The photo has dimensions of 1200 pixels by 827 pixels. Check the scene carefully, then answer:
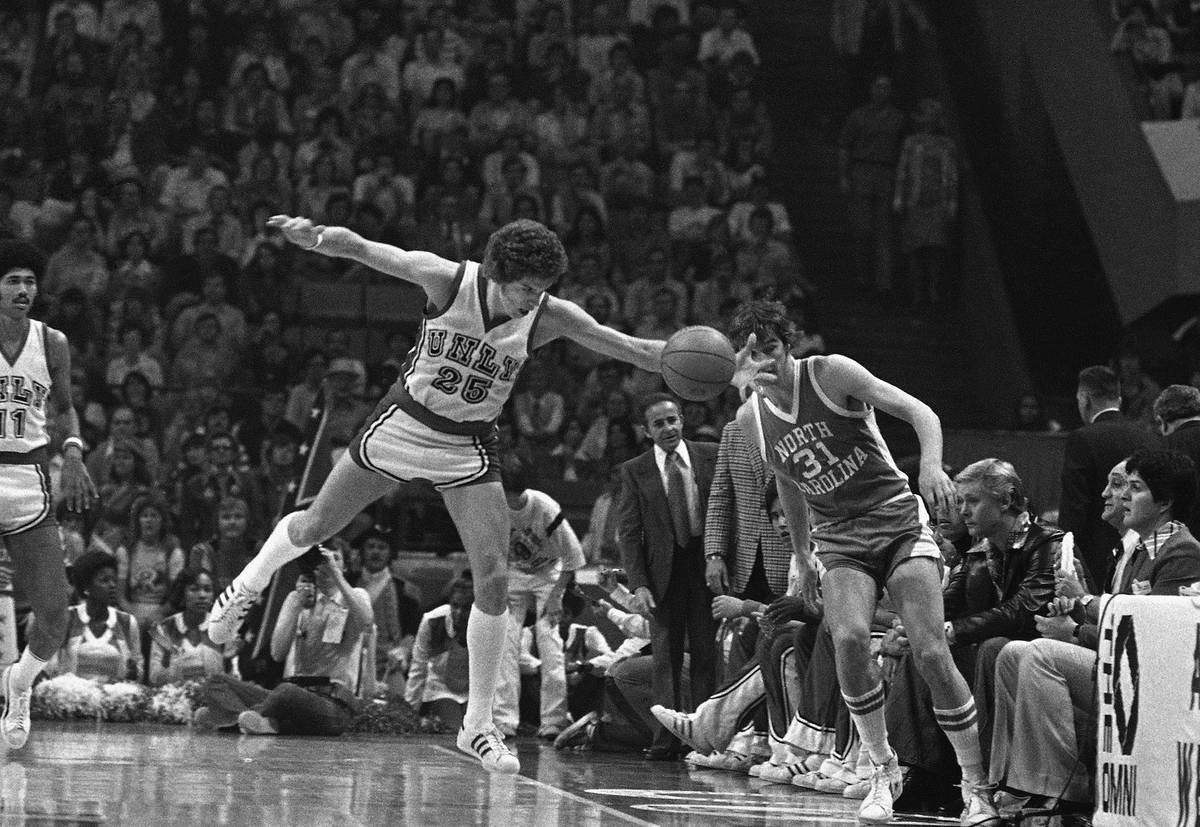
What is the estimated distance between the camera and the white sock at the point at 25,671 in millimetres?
8641

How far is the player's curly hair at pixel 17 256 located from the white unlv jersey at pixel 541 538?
4.50 m

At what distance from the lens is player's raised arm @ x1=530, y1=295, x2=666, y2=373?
7.43 m

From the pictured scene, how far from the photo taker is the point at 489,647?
7.76 metres

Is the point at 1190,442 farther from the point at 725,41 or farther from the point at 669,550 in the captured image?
the point at 725,41

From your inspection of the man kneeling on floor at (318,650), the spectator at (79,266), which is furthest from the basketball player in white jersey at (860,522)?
the spectator at (79,266)

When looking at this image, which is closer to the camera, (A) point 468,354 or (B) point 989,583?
(A) point 468,354

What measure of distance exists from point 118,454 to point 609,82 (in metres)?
7.23

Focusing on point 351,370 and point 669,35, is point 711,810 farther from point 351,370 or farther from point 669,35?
point 669,35

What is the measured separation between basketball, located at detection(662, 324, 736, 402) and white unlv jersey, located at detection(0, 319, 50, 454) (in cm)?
320

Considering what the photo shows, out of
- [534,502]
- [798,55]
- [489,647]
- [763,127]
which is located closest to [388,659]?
[534,502]

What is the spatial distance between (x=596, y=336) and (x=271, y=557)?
6.11 feet

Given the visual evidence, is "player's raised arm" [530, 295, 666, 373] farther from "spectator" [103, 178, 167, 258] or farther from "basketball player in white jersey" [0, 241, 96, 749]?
"spectator" [103, 178, 167, 258]

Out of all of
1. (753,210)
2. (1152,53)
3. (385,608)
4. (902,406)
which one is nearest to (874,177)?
(753,210)

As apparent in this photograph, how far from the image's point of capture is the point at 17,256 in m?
8.42
